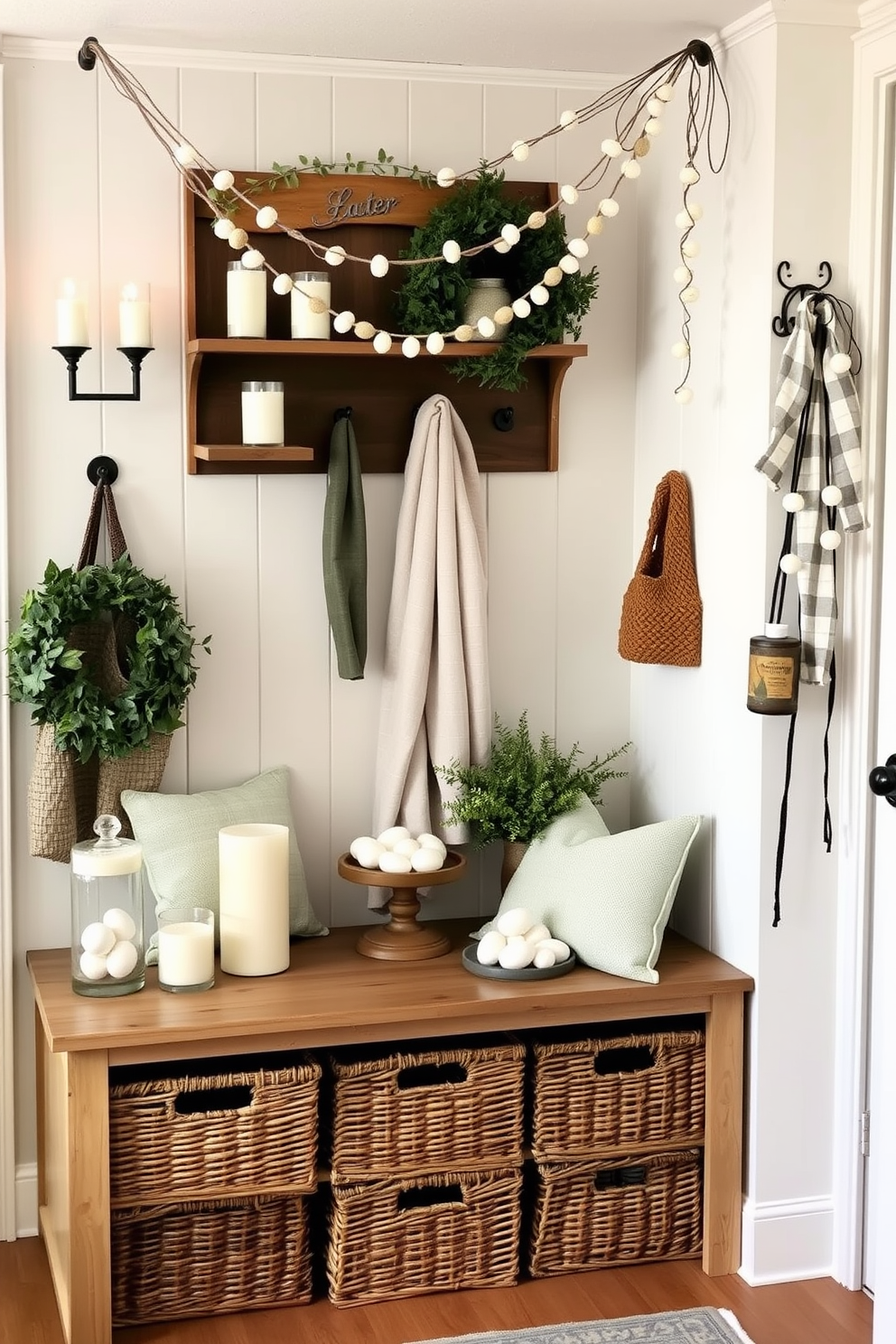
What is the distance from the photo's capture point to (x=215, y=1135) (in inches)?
98.6

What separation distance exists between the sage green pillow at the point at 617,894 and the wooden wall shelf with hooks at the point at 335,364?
0.83 metres

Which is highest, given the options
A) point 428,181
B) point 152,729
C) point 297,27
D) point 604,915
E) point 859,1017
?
point 297,27

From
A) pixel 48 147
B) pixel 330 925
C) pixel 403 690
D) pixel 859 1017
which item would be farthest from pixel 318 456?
pixel 859 1017

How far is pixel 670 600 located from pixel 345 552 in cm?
64

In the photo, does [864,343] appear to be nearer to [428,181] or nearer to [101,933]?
[428,181]

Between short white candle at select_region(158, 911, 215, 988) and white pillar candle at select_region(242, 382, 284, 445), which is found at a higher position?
white pillar candle at select_region(242, 382, 284, 445)

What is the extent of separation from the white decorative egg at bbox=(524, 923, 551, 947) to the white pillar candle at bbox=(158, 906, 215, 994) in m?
0.57

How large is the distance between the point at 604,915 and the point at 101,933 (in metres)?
0.90

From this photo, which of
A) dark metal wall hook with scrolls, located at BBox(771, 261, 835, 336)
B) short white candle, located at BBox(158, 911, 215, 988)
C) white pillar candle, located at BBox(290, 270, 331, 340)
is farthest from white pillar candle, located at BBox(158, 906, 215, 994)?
dark metal wall hook with scrolls, located at BBox(771, 261, 835, 336)

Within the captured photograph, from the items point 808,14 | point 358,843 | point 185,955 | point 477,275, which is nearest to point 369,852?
point 358,843

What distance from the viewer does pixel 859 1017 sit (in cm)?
267

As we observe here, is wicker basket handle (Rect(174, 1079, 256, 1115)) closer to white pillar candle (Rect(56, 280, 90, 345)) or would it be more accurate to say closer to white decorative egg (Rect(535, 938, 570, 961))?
white decorative egg (Rect(535, 938, 570, 961))

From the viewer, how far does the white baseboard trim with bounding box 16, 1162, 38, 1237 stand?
2887 mm

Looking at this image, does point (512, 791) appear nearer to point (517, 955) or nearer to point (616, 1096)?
point (517, 955)
